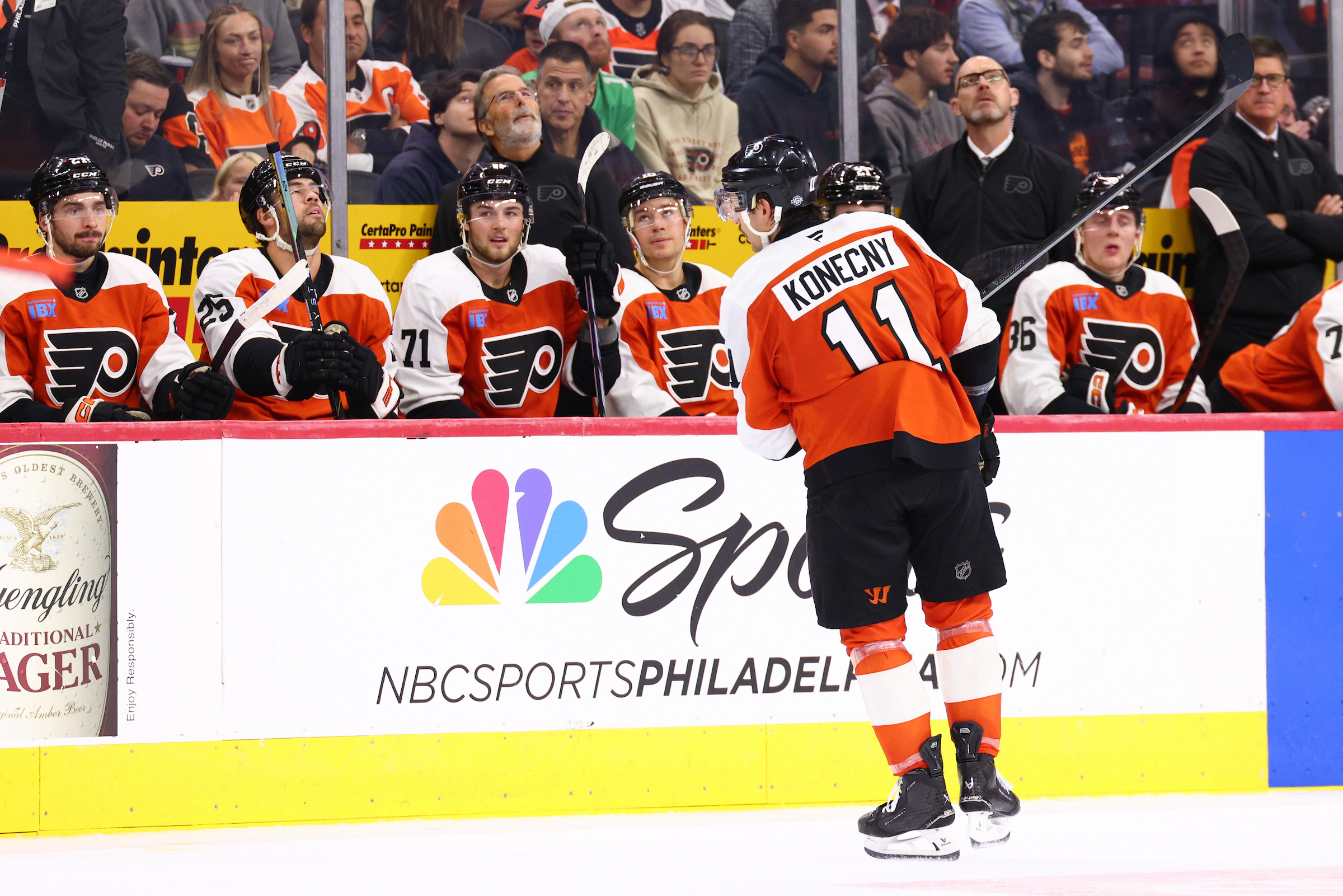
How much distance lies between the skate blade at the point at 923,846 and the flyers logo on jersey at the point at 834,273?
37.4 inches

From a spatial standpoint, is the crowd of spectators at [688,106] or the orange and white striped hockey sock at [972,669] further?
the crowd of spectators at [688,106]

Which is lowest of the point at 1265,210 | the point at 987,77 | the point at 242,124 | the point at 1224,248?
the point at 1224,248

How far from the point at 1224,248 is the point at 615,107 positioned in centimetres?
218

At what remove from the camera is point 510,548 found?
302cm

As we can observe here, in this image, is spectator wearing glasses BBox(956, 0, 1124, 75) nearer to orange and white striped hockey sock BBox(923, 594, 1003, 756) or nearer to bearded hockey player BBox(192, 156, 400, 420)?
bearded hockey player BBox(192, 156, 400, 420)

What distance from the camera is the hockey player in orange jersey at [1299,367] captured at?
378cm

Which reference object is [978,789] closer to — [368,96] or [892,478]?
[892,478]

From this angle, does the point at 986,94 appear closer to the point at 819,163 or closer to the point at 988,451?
the point at 819,163

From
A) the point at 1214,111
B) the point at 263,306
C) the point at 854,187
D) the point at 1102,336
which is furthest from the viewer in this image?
the point at 1102,336

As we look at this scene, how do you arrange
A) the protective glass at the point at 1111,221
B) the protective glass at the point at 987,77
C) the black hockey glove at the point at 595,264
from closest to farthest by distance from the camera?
the black hockey glove at the point at 595,264 → the protective glass at the point at 1111,221 → the protective glass at the point at 987,77

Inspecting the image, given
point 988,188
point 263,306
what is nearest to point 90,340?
point 263,306

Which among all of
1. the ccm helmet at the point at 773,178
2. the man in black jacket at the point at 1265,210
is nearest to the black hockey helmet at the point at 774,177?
the ccm helmet at the point at 773,178

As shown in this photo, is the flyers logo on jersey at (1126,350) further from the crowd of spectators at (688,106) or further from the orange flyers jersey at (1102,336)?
the crowd of spectators at (688,106)

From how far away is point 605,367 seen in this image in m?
3.84
